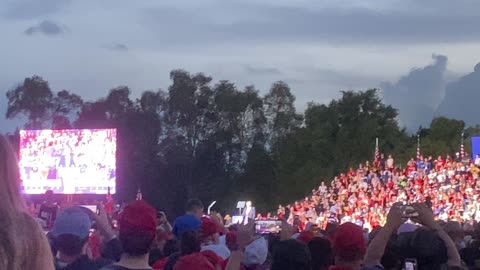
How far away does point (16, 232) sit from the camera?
256 cm

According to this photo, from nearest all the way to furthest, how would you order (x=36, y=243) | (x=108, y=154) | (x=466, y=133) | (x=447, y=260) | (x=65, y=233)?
(x=36, y=243) < (x=65, y=233) < (x=447, y=260) < (x=108, y=154) < (x=466, y=133)

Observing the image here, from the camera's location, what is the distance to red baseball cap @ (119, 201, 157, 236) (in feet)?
16.4

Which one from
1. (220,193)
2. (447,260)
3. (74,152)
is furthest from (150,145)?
(447,260)

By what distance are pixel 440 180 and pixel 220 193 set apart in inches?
727

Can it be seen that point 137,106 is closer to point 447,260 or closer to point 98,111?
point 98,111

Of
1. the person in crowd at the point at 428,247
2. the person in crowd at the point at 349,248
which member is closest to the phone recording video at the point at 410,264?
the person in crowd at the point at 428,247

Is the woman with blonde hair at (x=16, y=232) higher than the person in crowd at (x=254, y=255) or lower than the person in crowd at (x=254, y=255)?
higher

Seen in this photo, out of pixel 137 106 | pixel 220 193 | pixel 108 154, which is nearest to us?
pixel 108 154

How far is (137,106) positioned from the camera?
61.2 metres

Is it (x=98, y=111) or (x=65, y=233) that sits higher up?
(x=98, y=111)

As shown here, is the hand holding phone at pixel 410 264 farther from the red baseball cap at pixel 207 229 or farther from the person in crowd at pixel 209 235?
the red baseball cap at pixel 207 229

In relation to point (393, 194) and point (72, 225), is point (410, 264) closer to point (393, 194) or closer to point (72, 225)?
point (72, 225)

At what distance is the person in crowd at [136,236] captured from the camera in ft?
16.1

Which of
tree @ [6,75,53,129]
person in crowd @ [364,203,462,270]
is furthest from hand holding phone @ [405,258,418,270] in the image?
tree @ [6,75,53,129]
